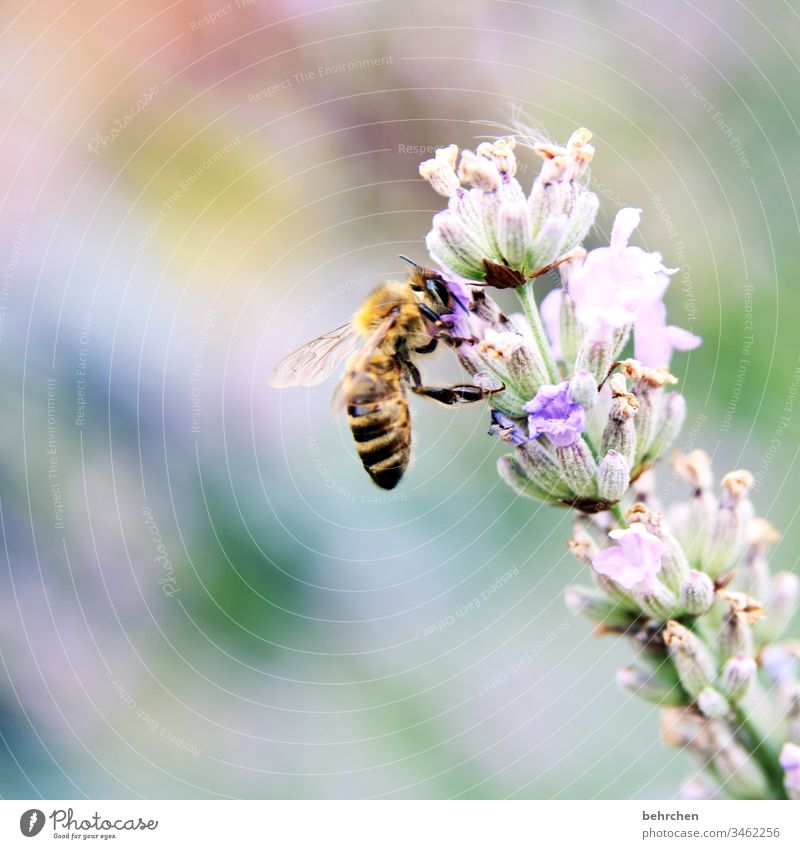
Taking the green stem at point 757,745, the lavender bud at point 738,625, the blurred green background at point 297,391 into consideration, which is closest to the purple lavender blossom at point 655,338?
the lavender bud at point 738,625

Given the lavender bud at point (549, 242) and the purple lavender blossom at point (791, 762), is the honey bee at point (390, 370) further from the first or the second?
the purple lavender blossom at point (791, 762)

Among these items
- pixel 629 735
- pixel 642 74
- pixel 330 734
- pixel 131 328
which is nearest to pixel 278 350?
pixel 131 328

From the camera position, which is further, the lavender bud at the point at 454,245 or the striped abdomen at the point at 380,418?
the striped abdomen at the point at 380,418

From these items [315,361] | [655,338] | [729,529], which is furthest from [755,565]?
[315,361]

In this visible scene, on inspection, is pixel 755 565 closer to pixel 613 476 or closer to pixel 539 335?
pixel 613 476

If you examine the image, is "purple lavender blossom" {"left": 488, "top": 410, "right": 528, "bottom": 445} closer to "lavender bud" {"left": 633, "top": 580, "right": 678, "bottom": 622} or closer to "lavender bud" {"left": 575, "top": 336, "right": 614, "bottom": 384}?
"lavender bud" {"left": 575, "top": 336, "right": 614, "bottom": 384}

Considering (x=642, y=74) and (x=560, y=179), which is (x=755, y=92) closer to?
(x=642, y=74)
